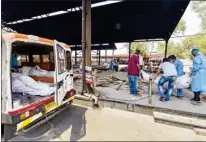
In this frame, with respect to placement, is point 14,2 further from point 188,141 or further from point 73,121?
point 188,141

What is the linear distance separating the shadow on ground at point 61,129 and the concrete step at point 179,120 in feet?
6.60

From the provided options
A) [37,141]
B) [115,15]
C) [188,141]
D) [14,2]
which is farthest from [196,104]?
[14,2]

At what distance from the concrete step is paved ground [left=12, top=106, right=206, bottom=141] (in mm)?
154

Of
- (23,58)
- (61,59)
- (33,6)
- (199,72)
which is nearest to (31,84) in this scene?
(61,59)

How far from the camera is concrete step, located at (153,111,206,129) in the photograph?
13.3 ft

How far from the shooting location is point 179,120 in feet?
13.8

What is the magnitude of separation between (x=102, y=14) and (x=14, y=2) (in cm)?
500

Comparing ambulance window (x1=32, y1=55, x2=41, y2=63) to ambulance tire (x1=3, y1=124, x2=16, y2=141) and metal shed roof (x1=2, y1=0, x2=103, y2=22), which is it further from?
metal shed roof (x1=2, y1=0, x2=103, y2=22)

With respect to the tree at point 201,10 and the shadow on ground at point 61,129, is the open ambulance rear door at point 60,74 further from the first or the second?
the tree at point 201,10

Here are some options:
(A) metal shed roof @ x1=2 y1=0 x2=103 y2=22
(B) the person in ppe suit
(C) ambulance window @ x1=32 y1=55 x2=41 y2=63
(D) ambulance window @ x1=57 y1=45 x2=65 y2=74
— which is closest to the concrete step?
(B) the person in ppe suit

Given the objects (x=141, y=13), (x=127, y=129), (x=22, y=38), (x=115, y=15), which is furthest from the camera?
(x=115, y=15)

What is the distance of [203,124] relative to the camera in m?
4.07

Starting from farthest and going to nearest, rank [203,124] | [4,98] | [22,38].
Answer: [203,124] → [22,38] → [4,98]

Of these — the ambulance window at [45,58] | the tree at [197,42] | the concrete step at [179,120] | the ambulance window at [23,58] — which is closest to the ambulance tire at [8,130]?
the ambulance window at [45,58]
